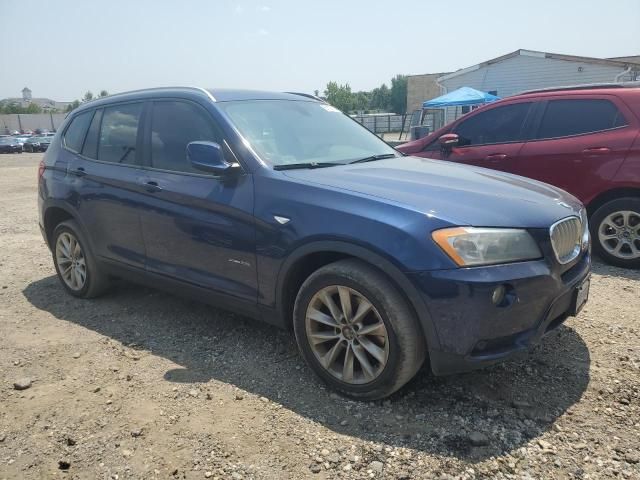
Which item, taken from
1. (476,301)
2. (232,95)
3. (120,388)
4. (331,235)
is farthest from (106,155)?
(476,301)

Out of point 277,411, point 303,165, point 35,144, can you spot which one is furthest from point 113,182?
point 35,144

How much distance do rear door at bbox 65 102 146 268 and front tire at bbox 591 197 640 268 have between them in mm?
4442

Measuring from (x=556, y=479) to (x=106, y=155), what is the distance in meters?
3.91

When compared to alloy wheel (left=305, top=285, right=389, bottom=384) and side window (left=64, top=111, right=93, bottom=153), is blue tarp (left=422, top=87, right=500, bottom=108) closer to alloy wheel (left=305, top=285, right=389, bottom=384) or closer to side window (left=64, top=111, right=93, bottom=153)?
side window (left=64, top=111, right=93, bottom=153)

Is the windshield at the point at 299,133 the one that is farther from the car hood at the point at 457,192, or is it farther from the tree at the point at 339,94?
the tree at the point at 339,94

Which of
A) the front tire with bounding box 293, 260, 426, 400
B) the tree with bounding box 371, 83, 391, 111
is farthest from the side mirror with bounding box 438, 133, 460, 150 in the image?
the tree with bounding box 371, 83, 391, 111

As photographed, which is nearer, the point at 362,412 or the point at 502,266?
the point at 502,266

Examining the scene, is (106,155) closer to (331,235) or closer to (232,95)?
(232,95)

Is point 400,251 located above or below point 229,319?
above

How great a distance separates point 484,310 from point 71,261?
3.84m

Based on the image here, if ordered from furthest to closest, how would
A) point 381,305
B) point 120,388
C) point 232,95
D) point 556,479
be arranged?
1. point 232,95
2. point 120,388
3. point 381,305
4. point 556,479

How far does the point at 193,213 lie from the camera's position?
11.5 ft

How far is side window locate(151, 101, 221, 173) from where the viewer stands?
11.9 feet

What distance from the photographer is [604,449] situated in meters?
2.49
